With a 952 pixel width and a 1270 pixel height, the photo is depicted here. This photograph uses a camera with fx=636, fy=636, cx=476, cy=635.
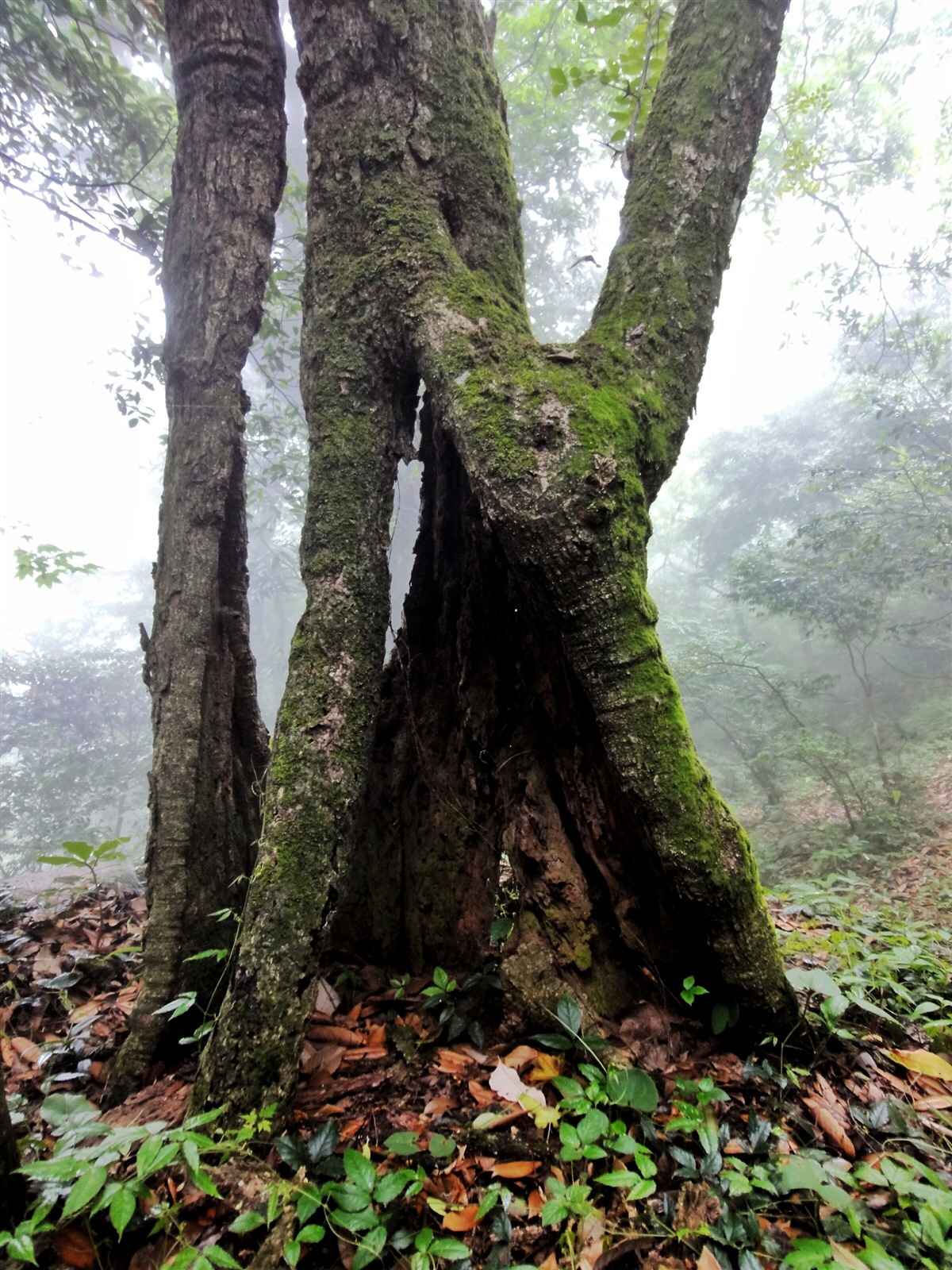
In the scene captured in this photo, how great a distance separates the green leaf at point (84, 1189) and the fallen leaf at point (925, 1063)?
2.12 m

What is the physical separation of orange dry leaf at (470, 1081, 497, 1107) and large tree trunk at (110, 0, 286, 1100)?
1213 mm

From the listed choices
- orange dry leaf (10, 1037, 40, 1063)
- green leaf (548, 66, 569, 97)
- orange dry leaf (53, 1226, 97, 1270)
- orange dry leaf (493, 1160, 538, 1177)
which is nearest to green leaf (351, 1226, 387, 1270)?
orange dry leaf (493, 1160, 538, 1177)

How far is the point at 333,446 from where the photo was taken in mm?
2393

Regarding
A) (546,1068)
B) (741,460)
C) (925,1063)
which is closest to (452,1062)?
(546,1068)

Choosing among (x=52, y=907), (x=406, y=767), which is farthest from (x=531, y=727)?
(x=52, y=907)

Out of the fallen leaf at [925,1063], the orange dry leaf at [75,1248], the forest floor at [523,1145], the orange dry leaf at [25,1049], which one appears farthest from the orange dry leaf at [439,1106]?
the orange dry leaf at [25,1049]

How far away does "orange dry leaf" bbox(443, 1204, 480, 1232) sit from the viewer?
1.44 metres

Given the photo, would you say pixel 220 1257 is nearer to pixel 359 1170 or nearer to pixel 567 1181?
pixel 359 1170

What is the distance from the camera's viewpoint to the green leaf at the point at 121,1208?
1209 mm

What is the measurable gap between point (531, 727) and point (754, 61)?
2841 millimetres

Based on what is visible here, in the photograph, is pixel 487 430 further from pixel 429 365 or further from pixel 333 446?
pixel 333 446

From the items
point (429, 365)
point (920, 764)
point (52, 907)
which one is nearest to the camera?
point (429, 365)

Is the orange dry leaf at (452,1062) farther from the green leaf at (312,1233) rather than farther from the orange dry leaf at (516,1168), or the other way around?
the green leaf at (312,1233)

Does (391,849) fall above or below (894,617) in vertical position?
below
